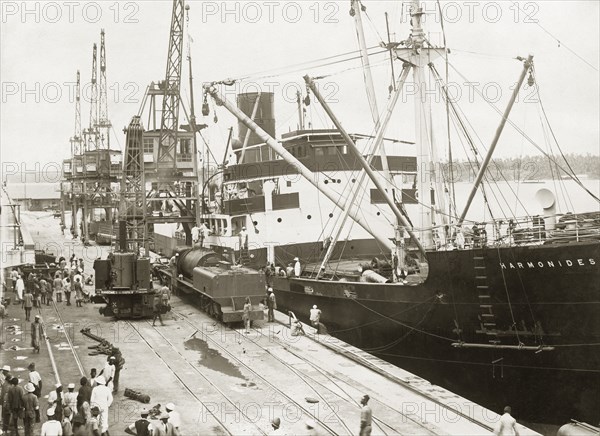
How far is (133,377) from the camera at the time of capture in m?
17.3

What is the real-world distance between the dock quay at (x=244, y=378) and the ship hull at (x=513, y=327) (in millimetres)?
2008

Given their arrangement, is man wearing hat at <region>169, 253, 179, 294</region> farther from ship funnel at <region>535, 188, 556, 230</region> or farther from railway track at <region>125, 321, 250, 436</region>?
ship funnel at <region>535, 188, 556, 230</region>

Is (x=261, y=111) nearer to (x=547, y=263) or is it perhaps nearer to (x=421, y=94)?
(x=421, y=94)

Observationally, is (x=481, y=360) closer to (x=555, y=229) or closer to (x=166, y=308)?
(x=555, y=229)

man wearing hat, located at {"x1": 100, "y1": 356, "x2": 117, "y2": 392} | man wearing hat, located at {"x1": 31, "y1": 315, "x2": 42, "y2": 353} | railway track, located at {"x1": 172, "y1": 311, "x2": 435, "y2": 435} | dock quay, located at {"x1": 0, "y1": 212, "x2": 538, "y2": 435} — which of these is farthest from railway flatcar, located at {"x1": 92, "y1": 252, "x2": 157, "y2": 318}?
man wearing hat, located at {"x1": 100, "y1": 356, "x2": 117, "y2": 392}

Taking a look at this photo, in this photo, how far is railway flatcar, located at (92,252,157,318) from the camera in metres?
24.5

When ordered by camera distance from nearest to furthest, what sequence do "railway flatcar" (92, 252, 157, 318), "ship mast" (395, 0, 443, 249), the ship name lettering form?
the ship name lettering → "ship mast" (395, 0, 443, 249) → "railway flatcar" (92, 252, 157, 318)

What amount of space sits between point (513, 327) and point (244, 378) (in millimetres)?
7557

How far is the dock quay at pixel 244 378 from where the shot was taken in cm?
1391

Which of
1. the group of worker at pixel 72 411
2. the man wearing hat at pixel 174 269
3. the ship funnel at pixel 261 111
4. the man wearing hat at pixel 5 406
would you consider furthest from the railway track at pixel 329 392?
the ship funnel at pixel 261 111

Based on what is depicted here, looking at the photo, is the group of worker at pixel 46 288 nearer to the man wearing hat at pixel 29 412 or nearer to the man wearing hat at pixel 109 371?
the man wearing hat at pixel 109 371

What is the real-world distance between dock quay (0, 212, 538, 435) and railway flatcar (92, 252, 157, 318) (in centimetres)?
52

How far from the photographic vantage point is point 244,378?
17.2 m

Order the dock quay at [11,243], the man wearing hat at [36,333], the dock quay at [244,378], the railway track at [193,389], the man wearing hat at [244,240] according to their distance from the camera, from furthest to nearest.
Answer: the man wearing hat at [244,240] < the dock quay at [11,243] < the man wearing hat at [36,333] < the dock quay at [244,378] < the railway track at [193,389]
